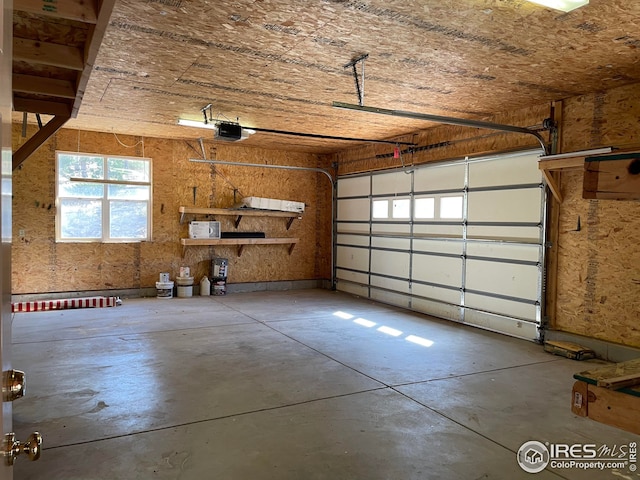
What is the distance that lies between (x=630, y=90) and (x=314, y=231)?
6.29 metres

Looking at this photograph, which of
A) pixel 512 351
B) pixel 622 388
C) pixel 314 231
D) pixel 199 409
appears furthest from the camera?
pixel 314 231

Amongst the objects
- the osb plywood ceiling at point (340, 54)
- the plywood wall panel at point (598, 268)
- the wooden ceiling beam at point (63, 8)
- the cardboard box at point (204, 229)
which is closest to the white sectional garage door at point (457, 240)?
the plywood wall panel at point (598, 268)

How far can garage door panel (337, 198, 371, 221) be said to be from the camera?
8.48m

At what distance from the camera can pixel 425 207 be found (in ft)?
23.2

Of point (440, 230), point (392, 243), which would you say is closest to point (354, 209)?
point (392, 243)

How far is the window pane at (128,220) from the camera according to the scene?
25.5 ft

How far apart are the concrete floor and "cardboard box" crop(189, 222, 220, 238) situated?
2530mm

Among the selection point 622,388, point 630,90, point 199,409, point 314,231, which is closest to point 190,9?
point 199,409

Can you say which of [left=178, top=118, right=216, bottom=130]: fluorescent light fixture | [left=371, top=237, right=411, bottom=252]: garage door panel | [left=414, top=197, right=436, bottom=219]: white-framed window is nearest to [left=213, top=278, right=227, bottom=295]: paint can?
[left=371, top=237, right=411, bottom=252]: garage door panel

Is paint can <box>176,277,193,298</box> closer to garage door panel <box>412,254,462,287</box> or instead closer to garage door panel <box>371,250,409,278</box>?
garage door panel <box>371,250,409,278</box>

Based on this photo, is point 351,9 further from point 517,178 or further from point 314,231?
point 314,231

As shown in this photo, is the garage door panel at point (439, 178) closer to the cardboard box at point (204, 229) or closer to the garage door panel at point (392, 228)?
the garage door panel at point (392, 228)

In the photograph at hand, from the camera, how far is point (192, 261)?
8.48 meters

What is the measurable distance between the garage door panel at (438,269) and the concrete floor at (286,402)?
83 cm
